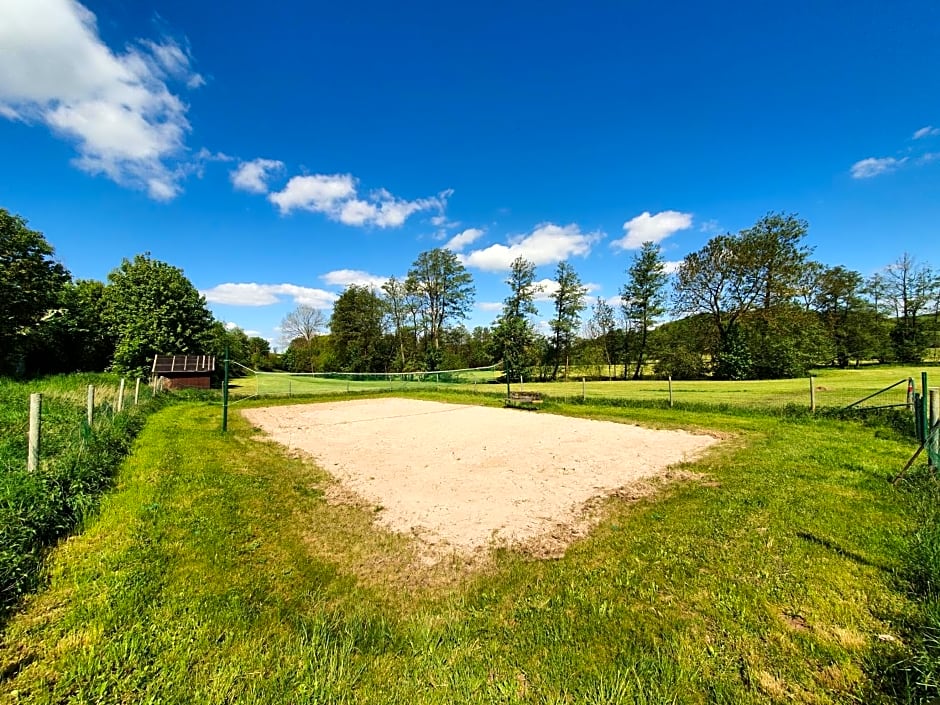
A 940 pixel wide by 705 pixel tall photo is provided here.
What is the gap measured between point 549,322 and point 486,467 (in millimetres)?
33940

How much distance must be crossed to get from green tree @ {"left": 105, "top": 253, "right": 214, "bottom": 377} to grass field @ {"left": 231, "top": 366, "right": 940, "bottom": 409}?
6295 mm

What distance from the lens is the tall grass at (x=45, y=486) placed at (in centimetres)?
323

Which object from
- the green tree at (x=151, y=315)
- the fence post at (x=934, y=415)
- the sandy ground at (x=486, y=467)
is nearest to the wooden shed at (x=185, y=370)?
the green tree at (x=151, y=315)

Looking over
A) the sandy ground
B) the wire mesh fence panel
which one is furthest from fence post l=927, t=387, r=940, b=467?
the sandy ground

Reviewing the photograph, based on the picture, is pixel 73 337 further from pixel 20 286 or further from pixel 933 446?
pixel 933 446

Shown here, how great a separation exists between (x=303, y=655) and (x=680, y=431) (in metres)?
11.3

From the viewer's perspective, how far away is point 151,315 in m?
30.1

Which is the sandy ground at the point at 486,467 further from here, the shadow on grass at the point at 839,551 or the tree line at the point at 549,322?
the tree line at the point at 549,322

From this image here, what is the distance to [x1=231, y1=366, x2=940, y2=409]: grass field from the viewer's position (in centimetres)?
1479

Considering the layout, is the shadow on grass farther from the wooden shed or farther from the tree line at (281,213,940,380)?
the wooden shed

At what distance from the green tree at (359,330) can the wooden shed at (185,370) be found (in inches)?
539

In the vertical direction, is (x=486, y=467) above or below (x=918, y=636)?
below

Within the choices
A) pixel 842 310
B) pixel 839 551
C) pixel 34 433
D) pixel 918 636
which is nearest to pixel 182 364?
pixel 34 433

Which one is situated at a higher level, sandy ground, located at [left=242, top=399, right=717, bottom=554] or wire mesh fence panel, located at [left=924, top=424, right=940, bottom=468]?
wire mesh fence panel, located at [left=924, top=424, right=940, bottom=468]
